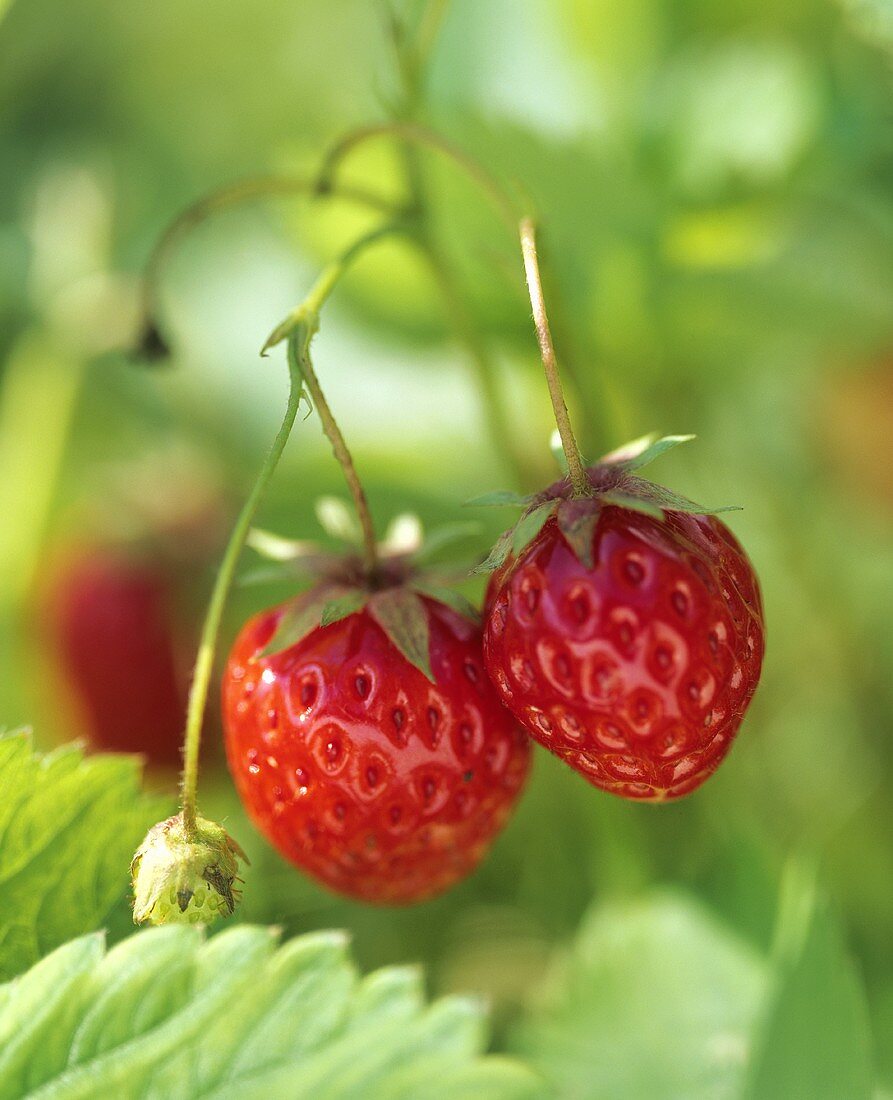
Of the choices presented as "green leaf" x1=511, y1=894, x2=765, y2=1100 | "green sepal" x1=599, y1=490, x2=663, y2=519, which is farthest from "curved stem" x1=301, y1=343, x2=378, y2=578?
"green leaf" x1=511, y1=894, x2=765, y2=1100

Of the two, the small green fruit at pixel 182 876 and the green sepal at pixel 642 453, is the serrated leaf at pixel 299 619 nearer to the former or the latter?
the small green fruit at pixel 182 876

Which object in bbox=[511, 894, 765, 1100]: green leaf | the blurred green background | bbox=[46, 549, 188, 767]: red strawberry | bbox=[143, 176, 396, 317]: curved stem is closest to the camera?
bbox=[143, 176, 396, 317]: curved stem

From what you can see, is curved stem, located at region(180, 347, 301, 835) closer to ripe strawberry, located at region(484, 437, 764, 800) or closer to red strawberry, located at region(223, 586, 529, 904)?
red strawberry, located at region(223, 586, 529, 904)

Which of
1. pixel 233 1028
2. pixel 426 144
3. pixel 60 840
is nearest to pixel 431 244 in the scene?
pixel 426 144

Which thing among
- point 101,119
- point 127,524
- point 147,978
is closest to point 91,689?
point 127,524

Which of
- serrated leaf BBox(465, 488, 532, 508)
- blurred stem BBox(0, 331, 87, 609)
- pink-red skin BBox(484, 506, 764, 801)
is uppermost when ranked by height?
blurred stem BBox(0, 331, 87, 609)

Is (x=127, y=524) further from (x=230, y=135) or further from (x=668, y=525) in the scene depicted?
(x=668, y=525)

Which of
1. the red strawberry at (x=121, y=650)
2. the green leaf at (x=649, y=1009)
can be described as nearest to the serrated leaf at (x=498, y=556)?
the green leaf at (x=649, y=1009)
